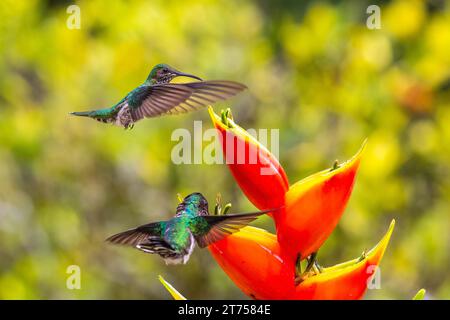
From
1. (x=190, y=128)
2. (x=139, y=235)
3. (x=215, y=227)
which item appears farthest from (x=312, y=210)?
(x=190, y=128)

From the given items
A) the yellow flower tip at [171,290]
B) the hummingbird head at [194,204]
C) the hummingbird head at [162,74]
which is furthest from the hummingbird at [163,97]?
the yellow flower tip at [171,290]

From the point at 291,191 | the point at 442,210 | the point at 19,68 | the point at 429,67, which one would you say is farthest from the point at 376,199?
the point at 291,191

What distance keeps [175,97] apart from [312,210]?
0.25 metres

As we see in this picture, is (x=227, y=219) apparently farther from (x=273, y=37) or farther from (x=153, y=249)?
(x=273, y=37)

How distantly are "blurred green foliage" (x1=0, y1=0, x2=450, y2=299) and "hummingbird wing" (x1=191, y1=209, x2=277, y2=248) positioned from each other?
169 centimetres

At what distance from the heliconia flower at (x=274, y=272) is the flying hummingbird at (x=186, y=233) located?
40 millimetres

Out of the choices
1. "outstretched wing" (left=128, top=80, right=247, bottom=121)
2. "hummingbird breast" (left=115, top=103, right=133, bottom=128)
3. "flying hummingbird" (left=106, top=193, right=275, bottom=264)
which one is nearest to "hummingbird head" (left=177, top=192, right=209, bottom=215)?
"flying hummingbird" (left=106, top=193, right=275, bottom=264)

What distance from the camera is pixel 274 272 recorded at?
3.17 feet

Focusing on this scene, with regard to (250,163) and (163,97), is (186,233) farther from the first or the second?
(163,97)

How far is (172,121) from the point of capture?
9.05 ft

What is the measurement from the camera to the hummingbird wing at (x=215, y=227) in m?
0.87

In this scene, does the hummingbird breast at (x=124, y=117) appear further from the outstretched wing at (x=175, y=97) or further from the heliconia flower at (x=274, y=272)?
the heliconia flower at (x=274, y=272)

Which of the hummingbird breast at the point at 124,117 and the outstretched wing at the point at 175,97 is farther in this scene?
the hummingbird breast at the point at 124,117

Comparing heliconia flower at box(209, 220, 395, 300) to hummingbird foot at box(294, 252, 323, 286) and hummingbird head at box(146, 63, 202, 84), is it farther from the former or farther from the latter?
hummingbird head at box(146, 63, 202, 84)
